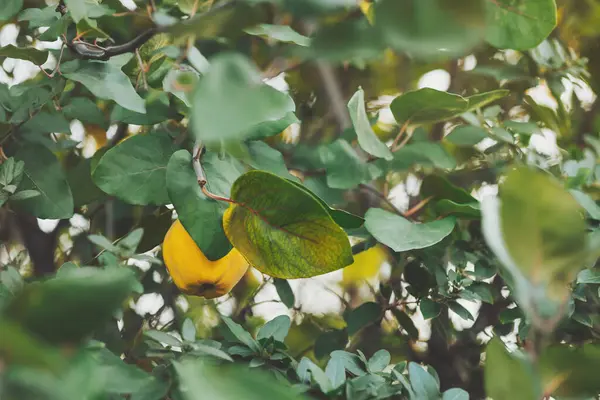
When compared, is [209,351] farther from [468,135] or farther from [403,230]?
[468,135]

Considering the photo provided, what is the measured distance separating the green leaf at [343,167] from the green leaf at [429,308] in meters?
0.14

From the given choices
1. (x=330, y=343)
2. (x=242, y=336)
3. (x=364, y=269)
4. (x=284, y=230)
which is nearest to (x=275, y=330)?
(x=242, y=336)

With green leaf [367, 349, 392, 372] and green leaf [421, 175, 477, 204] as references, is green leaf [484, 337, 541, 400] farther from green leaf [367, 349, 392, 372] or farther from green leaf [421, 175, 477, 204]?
green leaf [421, 175, 477, 204]

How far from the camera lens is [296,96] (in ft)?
3.23

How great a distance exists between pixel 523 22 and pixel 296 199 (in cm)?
17

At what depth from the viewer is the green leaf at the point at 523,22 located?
0.35 meters

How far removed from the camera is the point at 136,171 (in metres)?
0.53

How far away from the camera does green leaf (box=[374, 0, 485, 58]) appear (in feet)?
0.59

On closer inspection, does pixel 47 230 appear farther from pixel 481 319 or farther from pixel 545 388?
pixel 545 388

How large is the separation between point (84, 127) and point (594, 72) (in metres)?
0.83

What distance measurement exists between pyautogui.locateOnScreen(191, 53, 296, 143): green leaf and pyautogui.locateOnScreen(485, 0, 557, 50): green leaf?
207 millimetres

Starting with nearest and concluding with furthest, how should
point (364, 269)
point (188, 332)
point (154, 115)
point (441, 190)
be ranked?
point (188, 332), point (154, 115), point (441, 190), point (364, 269)

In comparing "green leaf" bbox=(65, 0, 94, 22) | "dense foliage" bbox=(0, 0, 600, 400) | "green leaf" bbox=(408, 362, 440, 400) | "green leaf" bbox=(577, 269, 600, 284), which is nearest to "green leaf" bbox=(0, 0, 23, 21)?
"dense foliage" bbox=(0, 0, 600, 400)

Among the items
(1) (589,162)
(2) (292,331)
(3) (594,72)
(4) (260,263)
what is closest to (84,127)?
(2) (292,331)
